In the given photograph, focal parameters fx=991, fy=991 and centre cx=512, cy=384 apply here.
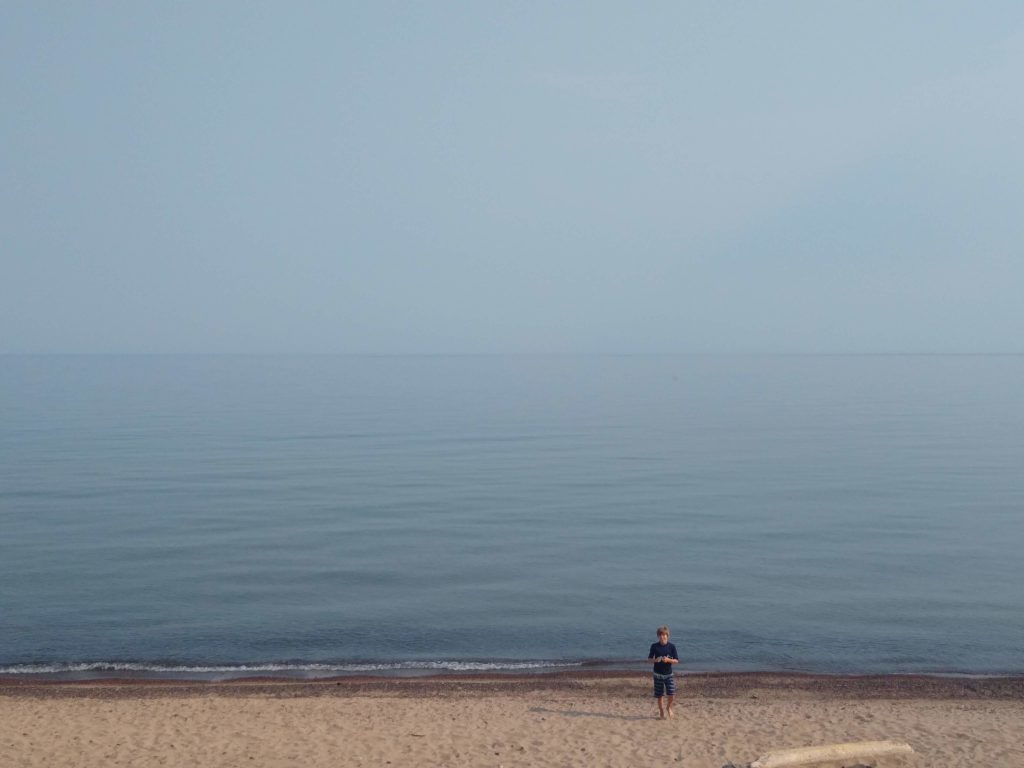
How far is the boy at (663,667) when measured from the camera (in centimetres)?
1584

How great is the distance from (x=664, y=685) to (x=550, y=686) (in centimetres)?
329

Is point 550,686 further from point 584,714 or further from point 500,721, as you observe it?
point 500,721

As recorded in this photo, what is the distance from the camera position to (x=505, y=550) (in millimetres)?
30812

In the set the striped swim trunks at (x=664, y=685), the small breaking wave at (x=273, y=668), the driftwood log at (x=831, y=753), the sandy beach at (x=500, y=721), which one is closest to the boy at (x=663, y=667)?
the striped swim trunks at (x=664, y=685)

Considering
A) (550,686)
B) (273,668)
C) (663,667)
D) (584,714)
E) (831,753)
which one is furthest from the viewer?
(273,668)

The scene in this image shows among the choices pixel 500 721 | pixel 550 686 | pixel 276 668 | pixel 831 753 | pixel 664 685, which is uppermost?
pixel 276 668

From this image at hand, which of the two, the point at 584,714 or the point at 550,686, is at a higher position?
the point at 550,686

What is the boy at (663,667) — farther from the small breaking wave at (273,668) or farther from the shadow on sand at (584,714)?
the small breaking wave at (273,668)

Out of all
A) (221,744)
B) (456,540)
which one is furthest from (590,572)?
(221,744)

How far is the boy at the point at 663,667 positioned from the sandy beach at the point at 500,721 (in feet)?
1.29

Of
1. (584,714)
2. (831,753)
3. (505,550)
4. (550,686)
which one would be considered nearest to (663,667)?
(584,714)

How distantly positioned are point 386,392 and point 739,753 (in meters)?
108

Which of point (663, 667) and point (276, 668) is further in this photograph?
point (276, 668)

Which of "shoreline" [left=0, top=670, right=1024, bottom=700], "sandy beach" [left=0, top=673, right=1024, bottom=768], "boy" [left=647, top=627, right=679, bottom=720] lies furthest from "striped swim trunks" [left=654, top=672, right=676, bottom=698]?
"shoreline" [left=0, top=670, right=1024, bottom=700]
